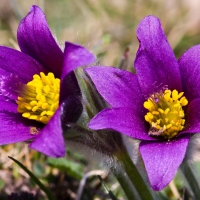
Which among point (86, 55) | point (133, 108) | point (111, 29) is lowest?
point (111, 29)

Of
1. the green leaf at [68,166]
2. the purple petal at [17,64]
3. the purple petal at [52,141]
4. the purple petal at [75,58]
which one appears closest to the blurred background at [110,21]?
the green leaf at [68,166]

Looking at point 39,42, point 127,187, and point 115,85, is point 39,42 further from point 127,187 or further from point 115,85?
point 127,187

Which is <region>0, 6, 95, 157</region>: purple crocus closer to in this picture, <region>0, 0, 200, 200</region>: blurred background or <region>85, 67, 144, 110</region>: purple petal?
<region>85, 67, 144, 110</region>: purple petal

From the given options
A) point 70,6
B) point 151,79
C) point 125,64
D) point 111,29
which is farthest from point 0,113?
point 70,6

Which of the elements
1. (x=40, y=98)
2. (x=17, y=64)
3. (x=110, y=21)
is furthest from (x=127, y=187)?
(x=110, y=21)

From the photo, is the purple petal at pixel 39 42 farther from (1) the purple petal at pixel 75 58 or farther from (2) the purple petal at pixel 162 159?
(2) the purple petal at pixel 162 159

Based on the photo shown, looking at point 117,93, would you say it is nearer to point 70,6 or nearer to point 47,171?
point 47,171

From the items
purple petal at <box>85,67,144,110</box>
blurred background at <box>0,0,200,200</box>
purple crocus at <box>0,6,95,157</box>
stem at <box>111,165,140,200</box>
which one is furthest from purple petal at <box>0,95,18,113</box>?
blurred background at <box>0,0,200,200</box>
